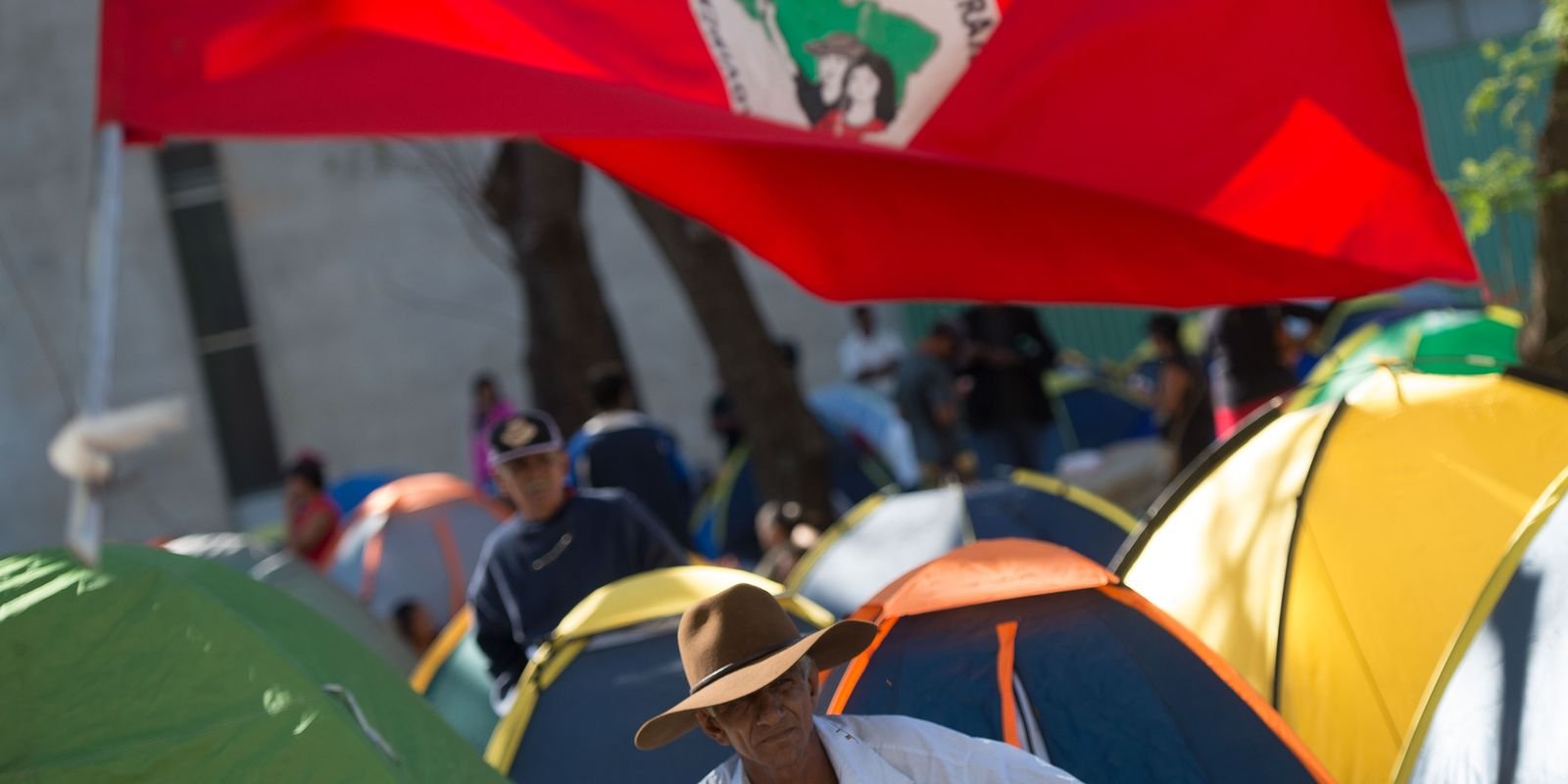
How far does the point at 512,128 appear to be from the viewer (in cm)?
317

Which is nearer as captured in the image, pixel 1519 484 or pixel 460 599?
pixel 1519 484

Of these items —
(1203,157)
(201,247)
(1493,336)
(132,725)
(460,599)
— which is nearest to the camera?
(132,725)

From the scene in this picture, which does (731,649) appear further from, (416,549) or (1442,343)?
(416,549)

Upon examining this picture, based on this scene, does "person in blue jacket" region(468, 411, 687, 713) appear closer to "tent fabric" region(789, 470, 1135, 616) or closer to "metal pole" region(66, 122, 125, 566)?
"tent fabric" region(789, 470, 1135, 616)

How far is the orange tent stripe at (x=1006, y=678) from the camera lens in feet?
14.4

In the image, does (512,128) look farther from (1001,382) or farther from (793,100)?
(1001,382)

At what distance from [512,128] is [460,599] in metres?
7.01

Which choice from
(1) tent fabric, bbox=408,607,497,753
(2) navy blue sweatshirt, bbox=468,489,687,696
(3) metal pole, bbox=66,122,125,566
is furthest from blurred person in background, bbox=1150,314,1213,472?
(3) metal pole, bbox=66,122,125,566

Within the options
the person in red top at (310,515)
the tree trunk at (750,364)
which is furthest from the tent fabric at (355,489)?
the tree trunk at (750,364)

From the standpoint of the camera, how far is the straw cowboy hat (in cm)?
318

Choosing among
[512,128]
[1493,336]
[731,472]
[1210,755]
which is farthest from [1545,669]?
[731,472]

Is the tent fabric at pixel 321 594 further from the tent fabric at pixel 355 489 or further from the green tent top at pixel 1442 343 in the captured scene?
the tent fabric at pixel 355 489

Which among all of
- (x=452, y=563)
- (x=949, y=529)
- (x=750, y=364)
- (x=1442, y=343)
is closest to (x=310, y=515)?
(x=452, y=563)

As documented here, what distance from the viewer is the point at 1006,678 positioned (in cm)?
443
